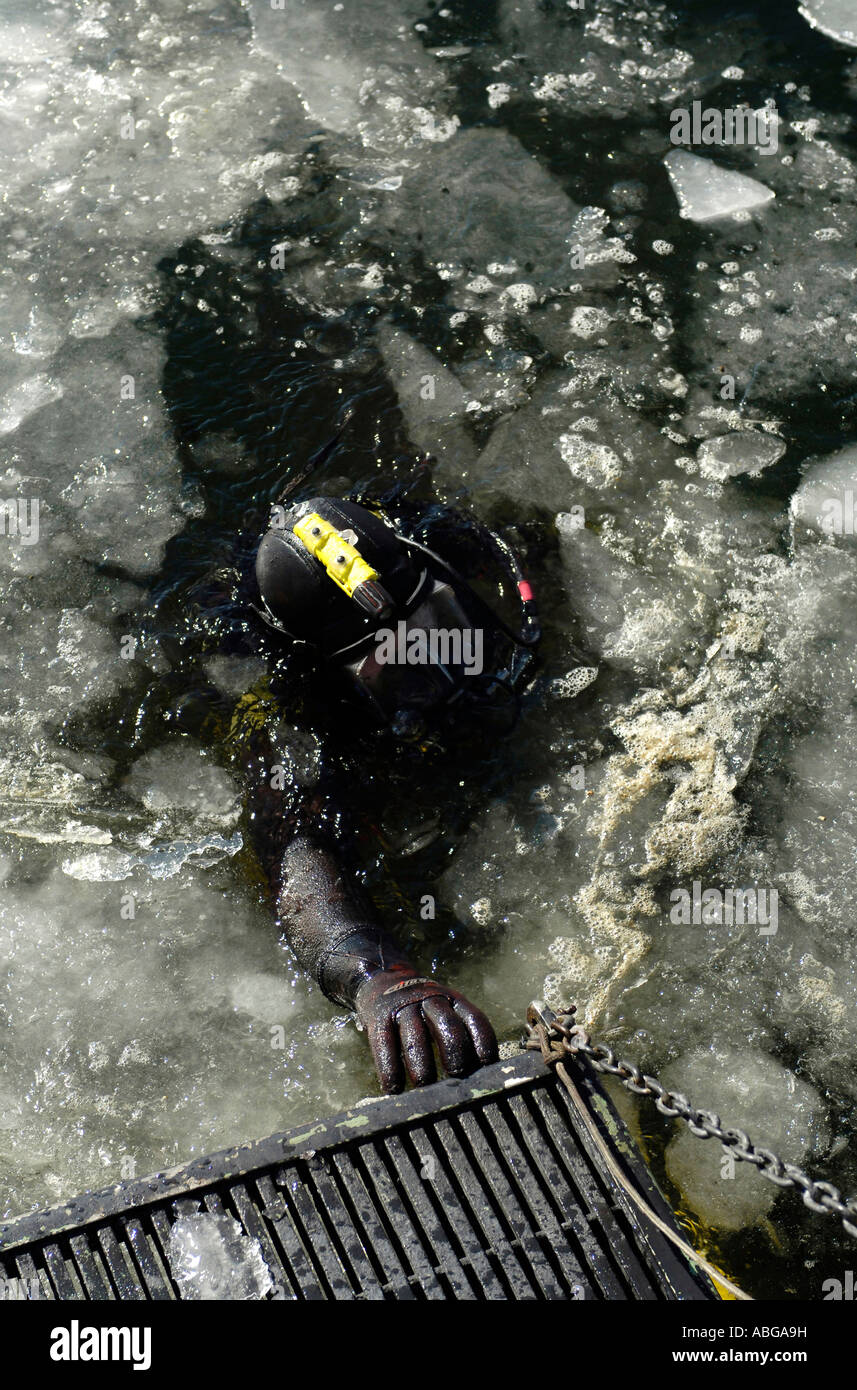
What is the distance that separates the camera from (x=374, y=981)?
2.97 meters

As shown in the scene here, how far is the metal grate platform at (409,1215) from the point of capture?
2363 mm

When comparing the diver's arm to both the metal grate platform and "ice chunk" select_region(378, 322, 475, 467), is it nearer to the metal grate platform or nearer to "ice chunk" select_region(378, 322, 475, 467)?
the metal grate platform

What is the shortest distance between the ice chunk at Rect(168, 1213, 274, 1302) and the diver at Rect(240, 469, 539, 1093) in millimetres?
646

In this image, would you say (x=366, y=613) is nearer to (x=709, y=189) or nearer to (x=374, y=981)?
(x=374, y=981)

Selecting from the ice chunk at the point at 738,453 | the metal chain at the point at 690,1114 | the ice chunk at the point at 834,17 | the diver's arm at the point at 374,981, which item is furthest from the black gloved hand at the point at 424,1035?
the ice chunk at the point at 834,17

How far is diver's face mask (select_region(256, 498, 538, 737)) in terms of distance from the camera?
3.33 metres

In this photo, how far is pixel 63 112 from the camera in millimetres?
5637

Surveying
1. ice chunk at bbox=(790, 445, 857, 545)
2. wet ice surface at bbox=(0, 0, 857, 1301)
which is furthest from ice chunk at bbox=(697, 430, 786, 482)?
ice chunk at bbox=(790, 445, 857, 545)

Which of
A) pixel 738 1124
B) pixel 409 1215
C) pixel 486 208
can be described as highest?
pixel 486 208

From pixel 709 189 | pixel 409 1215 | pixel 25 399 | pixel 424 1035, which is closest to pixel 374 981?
pixel 424 1035

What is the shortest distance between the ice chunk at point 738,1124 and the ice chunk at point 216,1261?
1339 millimetres

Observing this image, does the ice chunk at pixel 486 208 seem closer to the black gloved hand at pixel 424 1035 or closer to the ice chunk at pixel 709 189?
the ice chunk at pixel 709 189

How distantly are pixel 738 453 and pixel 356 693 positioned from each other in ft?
6.72
